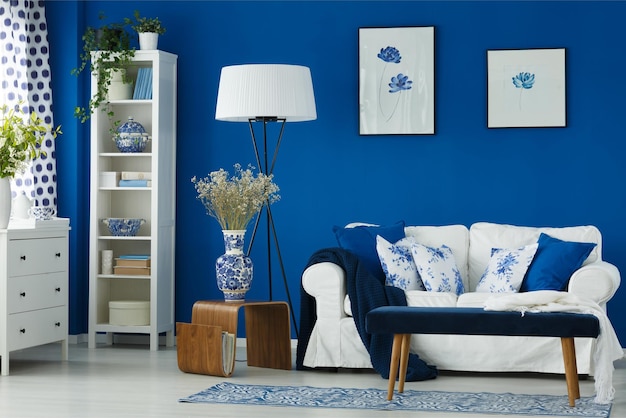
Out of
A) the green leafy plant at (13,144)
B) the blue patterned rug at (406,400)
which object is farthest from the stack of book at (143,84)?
the blue patterned rug at (406,400)

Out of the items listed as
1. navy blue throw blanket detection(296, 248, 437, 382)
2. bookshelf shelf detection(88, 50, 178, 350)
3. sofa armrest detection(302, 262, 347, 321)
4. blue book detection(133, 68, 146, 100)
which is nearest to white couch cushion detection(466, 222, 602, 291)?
navy blue throw blanket detection(296, 248, 437, 382)

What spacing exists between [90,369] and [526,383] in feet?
8.18

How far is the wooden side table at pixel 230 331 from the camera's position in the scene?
5540 millimetres

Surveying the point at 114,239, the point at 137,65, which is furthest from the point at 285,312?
the point at 137,65

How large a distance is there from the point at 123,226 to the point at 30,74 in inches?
48.2

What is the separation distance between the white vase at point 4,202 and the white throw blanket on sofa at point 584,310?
2.76 meters

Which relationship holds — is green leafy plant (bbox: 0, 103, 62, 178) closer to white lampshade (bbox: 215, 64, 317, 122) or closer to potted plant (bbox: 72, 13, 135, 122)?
potted plant (bbox: 72, 13, 135, 122)

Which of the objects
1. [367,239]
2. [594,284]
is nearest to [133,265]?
[367,239]

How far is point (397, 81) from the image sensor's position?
6602 mm

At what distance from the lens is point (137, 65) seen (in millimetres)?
6902

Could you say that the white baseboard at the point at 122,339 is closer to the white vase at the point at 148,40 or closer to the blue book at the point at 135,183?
the blue book at the point at 135,183

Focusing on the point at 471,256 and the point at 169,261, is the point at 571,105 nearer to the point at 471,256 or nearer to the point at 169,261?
the point at 471,256

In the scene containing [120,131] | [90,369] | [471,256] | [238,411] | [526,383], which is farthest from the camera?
[120,131]

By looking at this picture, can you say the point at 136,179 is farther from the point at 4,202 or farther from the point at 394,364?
the point at 394,364
